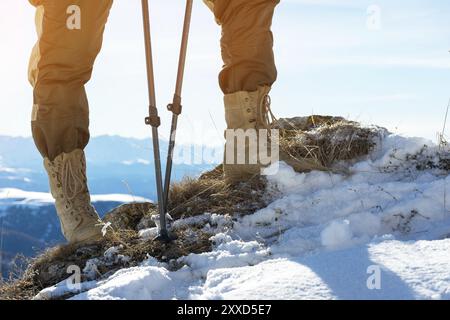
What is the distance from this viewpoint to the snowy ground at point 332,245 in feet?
7.09

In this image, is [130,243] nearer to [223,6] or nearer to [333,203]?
[333,203]

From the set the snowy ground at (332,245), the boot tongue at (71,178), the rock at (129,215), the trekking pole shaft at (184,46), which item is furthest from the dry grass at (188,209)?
the trekking pole shaft at (184,46)

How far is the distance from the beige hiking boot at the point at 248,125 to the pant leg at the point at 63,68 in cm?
102

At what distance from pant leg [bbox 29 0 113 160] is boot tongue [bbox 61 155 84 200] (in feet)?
0.24

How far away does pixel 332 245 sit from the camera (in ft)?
8.92

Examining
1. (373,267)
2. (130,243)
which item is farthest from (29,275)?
(373,267)

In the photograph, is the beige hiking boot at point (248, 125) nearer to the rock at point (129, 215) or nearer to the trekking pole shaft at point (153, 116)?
the rock at point (129, 215)

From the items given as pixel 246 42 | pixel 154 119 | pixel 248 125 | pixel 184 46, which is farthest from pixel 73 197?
pixel 246 42

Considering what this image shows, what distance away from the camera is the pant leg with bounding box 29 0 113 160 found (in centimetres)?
319

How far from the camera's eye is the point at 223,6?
3867mm

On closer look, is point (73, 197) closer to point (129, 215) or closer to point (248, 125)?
point (129, 215)

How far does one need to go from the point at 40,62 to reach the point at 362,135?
225cm

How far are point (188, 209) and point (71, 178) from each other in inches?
Answer: 31.1

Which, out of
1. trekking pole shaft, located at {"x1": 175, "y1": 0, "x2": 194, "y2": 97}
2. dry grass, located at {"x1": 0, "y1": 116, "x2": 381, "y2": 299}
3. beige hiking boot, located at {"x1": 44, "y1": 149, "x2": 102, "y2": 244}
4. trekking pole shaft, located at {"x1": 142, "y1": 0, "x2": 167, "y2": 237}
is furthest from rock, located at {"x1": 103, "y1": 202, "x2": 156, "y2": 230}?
trekking pole shaft, located at {"x1": 175, "y1": 0, "x2": 194, "y2": 97}
